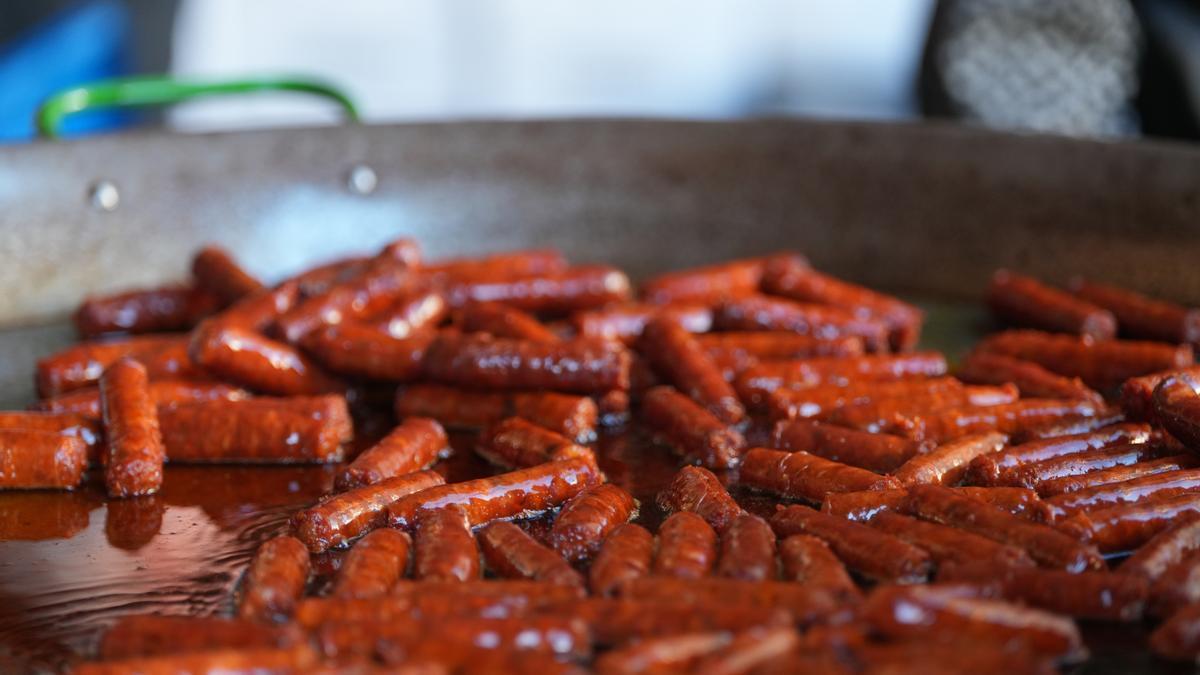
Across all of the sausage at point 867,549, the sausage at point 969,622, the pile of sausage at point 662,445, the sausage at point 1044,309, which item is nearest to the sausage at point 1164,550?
the pile of sausage at point 662,445

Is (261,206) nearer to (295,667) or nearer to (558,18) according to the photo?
(295,667)

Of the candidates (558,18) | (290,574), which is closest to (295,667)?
(290,574)

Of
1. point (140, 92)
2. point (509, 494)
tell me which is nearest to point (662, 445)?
point (509, 494)

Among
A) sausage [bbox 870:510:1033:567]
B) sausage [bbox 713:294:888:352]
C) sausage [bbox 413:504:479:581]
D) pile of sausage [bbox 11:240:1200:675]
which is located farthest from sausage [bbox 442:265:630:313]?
sausage [bbox 870:510:1033:567]

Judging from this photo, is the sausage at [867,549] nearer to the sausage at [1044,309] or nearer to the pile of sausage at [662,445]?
the pile of sausage at [662,445]

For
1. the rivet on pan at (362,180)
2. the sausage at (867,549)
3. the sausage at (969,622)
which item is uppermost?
the rivet on pan at (362,180)
